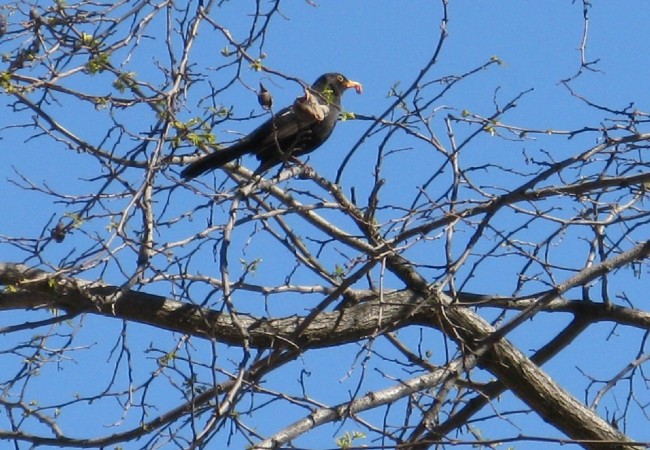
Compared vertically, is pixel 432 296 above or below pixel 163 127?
below

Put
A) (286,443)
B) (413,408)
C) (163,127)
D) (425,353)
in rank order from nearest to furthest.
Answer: (286,443)
(163,127)
(413,408)
(425,353)

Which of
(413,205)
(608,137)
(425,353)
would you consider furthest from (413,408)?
(608,137)

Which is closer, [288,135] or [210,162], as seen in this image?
[210,162]

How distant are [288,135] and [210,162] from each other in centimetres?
89

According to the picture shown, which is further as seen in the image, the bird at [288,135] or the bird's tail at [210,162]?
the bird's tail at [210,162]

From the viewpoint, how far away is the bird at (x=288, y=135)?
21.1ft

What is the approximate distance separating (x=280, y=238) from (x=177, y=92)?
2.74 ft

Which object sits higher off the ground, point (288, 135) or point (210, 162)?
point (288, 135)

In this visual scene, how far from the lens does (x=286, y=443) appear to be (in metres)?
5.19

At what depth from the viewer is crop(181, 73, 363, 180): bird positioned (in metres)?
6.42

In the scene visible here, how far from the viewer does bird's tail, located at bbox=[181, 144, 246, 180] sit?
6.71 m

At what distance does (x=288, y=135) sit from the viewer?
7543mm

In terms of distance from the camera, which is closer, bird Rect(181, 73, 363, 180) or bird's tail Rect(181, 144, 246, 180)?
bird Rect(181, 73, 363, 180)

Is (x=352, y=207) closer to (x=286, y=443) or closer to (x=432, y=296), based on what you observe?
(x=432, y=296)
